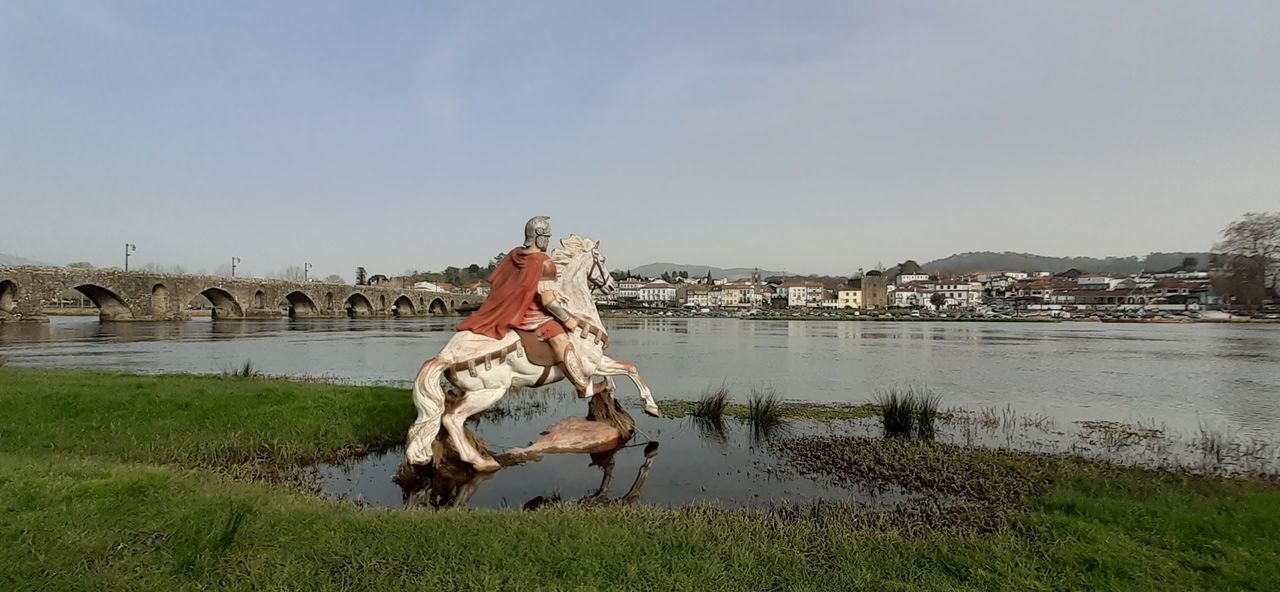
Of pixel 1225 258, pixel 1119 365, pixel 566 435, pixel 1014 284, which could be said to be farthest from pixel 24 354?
pixel 1014 284

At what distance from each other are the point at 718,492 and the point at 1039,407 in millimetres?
10280

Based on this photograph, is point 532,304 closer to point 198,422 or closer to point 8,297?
point 198,422

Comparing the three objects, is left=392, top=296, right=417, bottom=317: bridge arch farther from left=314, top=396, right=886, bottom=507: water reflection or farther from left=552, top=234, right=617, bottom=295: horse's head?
left=314, top=396, right=886, bottom=507: water reflection

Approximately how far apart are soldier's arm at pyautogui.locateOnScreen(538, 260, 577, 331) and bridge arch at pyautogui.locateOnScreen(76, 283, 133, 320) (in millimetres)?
52064

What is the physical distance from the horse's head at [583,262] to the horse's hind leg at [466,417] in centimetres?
199

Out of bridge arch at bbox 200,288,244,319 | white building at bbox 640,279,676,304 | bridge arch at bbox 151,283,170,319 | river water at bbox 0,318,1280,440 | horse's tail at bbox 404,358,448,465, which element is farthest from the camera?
white building at bbox 640,279,676,304

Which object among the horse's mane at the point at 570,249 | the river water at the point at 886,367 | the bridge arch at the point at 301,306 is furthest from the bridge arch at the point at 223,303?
the horse's mane at the point at 570,249

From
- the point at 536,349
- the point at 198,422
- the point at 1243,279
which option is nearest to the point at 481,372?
the point at 536,349

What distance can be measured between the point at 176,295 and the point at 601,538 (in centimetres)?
5934

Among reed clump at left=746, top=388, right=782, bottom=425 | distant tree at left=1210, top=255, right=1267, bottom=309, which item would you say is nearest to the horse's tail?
reed clump at left=746, top=388, right=782, bottom=425

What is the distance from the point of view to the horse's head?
28.4 ft

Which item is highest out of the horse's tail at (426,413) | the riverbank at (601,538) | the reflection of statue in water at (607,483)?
the horse's tail at (426,413)

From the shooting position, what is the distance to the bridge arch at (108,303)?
46312mm

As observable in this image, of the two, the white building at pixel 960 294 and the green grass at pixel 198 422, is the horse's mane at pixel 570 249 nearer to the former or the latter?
the green grass at pixel 198 422
